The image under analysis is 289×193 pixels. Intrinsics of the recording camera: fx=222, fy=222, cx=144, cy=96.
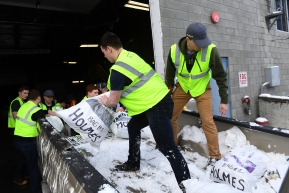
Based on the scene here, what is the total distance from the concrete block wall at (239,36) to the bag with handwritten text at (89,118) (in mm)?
3050

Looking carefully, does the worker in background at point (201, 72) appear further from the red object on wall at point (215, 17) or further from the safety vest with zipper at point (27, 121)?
the red object on wall at point (215, 17)

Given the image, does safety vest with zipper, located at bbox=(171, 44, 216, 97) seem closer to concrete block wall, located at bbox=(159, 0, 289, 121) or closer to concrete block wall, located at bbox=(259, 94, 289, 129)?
concrete block wall, located at bbox=(159, 0, 289, 121)

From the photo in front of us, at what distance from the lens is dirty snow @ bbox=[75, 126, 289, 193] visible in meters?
2.05

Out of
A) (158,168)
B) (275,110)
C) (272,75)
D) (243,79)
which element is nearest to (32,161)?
(158,168)

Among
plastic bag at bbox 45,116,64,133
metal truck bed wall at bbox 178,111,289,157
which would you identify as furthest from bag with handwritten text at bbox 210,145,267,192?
plastic bag at bbox 45,116,64,133

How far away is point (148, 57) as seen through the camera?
13289mm

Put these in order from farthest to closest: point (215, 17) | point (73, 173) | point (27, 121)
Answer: point (215, 17), point (27, 121), point (73, 173)

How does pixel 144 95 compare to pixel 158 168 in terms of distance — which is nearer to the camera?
pixel 144 95

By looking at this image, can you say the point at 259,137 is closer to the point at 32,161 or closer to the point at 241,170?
the point at 241,170

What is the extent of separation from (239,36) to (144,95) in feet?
21.2

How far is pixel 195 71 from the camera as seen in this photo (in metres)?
2.74

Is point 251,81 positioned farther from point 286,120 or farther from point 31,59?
point 31,59

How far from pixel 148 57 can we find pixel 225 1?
266 inches

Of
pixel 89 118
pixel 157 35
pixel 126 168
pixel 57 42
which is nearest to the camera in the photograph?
pixel 89 118
